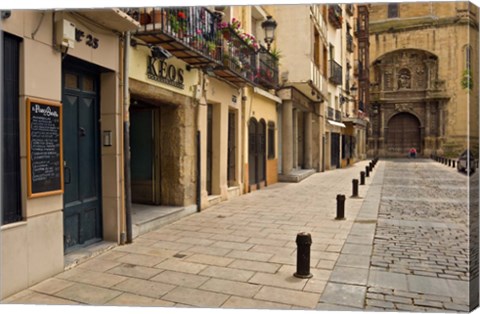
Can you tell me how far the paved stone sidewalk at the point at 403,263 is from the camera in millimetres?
4113

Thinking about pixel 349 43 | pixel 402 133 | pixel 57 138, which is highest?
pixel 349 43

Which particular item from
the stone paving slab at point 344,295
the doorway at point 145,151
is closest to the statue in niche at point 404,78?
the doorway at point 145,151

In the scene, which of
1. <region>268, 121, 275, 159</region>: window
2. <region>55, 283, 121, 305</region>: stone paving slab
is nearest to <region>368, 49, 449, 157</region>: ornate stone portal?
<region>268, 121, 275, 159</region>: window

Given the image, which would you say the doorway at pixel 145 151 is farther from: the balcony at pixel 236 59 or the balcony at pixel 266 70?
the balcony at pixel 266 70

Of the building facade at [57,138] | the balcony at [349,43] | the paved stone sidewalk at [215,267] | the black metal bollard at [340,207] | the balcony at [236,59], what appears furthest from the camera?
the balcony at [349,43]

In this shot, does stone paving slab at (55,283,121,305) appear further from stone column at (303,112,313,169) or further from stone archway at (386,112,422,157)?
stone archway at (386,112,422,157)

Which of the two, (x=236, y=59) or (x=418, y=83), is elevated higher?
(x=418, y=83)

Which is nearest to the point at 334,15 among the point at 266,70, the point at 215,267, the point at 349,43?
the point at 349,43

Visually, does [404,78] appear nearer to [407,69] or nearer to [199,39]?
[407,69]

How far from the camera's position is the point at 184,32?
743 centimetres

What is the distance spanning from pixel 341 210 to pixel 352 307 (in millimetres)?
4588

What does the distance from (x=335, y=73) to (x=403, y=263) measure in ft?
67.3

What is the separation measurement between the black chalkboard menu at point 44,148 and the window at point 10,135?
128 millimetres

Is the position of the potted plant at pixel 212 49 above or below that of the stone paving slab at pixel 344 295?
above
